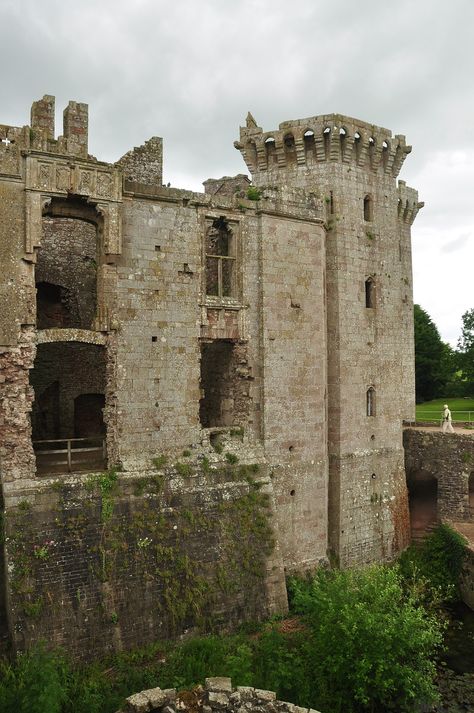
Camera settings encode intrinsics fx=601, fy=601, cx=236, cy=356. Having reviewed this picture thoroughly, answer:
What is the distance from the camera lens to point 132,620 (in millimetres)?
12445

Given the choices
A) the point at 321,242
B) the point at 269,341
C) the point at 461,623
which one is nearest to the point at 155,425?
the point at 269,341

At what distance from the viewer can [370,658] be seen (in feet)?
37.8

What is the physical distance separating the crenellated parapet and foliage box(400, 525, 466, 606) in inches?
527

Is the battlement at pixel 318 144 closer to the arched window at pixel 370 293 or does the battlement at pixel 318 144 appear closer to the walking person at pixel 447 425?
the arched window at pixel 370 293

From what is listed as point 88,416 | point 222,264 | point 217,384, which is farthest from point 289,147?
point 88,416

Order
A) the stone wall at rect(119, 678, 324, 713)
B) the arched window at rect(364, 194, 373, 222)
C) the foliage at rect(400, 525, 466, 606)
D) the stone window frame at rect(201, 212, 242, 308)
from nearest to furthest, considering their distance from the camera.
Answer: the stone wall at rect(119, 678, 324, 713) < the stone window frame at rect(201, 212, 242, 308) < the foliage at rect(400, 525, 466, 606) < the arched window at rect(364, 194, 373, 222)

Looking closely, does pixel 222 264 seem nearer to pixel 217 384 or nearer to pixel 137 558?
pixel 217 384

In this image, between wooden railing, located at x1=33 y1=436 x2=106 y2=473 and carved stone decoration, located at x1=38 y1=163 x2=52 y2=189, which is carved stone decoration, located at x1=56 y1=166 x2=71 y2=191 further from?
wooden railing, located at x1=33 y1=436 x2=106 y2=473

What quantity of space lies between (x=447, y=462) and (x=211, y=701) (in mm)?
13811

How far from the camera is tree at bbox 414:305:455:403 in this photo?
45.3 meters

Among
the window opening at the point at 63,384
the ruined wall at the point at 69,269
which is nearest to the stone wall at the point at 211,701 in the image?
the window opening at the point at 63,384

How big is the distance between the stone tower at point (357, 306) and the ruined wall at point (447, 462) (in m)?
1.85

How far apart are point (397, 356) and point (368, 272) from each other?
2995mm

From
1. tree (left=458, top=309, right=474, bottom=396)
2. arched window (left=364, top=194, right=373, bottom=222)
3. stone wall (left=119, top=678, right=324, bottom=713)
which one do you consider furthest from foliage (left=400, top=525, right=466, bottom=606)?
tree (left=458, top=309, right=474, bottom=396)
